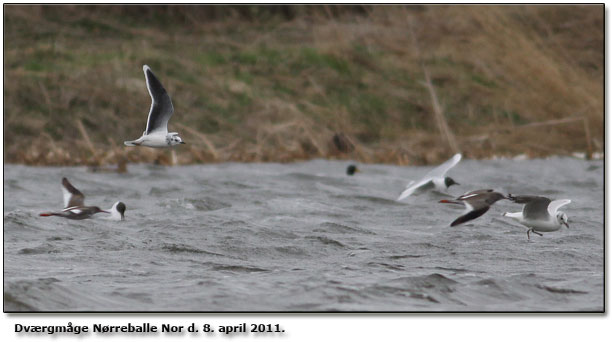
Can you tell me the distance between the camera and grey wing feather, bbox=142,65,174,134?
6.57 meters

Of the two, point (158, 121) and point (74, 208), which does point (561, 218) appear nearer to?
point (158, 121)

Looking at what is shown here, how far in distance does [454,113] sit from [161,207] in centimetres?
1213

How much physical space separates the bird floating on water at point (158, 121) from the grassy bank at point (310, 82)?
972cm

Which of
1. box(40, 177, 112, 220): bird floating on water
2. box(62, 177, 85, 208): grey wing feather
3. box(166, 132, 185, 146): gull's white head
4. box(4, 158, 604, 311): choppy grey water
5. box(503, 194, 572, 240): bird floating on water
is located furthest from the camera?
box(62, 177, 85, 208): grey wing feather

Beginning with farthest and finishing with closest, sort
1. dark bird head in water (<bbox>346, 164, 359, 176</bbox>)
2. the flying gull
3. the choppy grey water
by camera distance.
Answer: dark bird head in water (<bbox>346, 164, 359, 176</bbox>), the choppy grey water, the flying gull

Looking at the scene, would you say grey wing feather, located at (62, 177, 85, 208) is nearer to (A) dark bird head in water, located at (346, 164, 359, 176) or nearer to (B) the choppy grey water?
(B) the choppy grey water

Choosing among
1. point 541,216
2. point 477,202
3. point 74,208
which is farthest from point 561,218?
point 74,208

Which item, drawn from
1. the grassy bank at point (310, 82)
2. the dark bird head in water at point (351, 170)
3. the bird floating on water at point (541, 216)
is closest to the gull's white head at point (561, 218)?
the bird floating on water at point (541, 216)

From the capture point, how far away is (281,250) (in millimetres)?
9727

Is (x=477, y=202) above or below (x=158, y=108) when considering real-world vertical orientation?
below

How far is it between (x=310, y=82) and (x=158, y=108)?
17.6 m

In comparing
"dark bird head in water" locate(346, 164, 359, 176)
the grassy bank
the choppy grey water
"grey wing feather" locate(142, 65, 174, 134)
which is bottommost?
the choppy grey water

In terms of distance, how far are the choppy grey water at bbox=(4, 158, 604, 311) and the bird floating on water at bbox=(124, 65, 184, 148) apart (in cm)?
124

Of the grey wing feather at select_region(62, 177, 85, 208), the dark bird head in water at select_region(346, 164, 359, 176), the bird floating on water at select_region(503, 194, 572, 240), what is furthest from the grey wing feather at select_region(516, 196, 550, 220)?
the dark bird head in water at select_region(346, 164, 359, 176)
